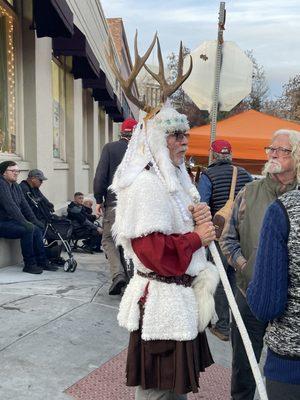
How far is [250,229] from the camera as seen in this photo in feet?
9.82

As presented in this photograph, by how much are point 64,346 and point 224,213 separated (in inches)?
70.0

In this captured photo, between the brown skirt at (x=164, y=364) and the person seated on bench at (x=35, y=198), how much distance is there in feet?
15.2

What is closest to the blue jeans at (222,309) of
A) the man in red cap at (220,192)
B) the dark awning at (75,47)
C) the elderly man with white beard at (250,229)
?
the man in red cap at (220,192)

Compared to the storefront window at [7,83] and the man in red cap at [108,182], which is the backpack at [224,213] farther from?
the storefront window at [7,83]

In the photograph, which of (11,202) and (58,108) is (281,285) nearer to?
(11,202)

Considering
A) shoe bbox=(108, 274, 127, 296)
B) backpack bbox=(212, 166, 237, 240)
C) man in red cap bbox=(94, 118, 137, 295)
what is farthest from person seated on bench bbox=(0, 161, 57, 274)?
backpack bbox=(212, 166, 237, 240)

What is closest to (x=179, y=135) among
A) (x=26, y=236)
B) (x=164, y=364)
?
(x=164, y=364)

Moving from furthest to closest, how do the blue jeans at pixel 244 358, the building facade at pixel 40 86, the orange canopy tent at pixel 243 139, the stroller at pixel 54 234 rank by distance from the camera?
the orange canopy tent at pixel 243 139
the building facade at pixel 40 86
the stroller at pixel 54 234
the blue jeans at pixel 244 358

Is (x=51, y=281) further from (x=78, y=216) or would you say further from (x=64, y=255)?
(x=78, y=216)

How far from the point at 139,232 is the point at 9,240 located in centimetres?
452

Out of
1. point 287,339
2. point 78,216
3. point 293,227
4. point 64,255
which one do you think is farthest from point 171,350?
point 78,216

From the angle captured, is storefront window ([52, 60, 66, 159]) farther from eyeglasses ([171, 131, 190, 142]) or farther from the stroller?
eyeglasses ([171, 131, 190, 142])

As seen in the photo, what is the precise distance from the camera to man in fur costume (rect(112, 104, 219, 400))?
2285 mm

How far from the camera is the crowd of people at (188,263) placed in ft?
5.98
